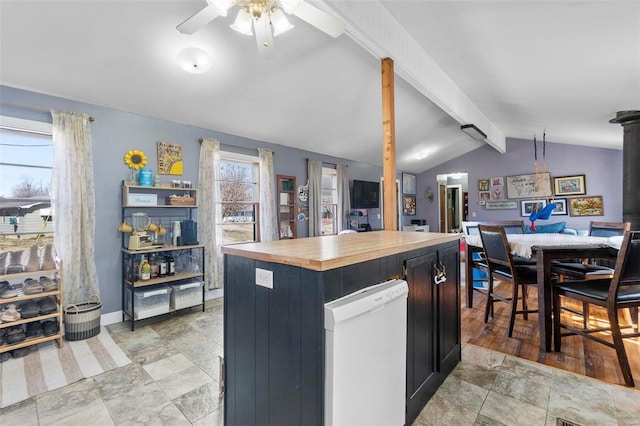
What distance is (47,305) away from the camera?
2.60 meters

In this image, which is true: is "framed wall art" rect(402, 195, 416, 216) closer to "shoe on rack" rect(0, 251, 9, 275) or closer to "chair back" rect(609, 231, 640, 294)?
"chair back" rect(609, 231, 640, 294)

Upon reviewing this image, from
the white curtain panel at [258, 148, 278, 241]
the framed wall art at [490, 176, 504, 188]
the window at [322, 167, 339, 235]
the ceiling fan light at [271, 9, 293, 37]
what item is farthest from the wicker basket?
the framed wall art at [490, 176, 504, 188]

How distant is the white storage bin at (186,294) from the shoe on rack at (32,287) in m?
1.14

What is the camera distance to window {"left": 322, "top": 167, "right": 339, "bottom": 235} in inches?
243

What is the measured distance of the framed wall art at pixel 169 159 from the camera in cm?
356

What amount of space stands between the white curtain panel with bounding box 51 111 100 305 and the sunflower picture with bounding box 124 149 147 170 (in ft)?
1.15

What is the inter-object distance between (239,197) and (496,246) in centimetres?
350

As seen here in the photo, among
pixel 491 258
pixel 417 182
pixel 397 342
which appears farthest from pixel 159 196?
pixel 417 182

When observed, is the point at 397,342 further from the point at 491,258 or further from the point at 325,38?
the point at 325,38

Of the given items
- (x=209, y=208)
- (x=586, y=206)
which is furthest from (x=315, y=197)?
(x=586, y=206)

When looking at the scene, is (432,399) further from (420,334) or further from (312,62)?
(312,62)

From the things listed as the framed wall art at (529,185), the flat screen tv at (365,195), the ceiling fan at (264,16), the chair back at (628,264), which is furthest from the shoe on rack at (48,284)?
the framed wall art at (529,185)

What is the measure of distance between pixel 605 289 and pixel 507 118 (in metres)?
4.26

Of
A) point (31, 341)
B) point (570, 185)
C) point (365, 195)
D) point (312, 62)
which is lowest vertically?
point (31, 341)
